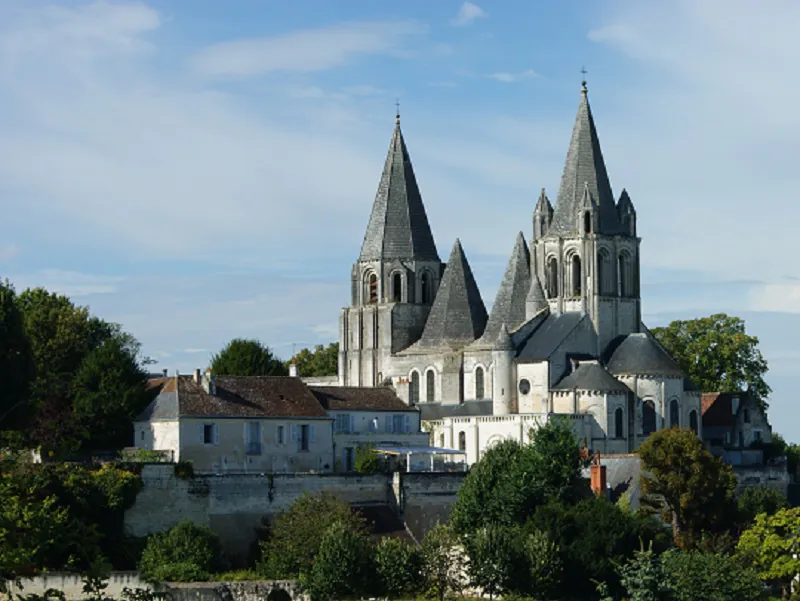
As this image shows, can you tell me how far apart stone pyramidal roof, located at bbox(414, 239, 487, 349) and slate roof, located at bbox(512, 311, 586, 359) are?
5603mm

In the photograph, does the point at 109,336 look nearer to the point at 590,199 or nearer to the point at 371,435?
the point at 371,435

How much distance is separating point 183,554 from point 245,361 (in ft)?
95.9

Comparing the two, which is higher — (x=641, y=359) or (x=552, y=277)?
(x=552, y=277)

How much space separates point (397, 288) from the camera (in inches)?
3263

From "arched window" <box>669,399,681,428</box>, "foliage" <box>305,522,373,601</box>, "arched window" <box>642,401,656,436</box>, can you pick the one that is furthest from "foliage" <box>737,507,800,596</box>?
"arched window" <box>669,399,681,428</box>

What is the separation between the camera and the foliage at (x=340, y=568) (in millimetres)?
40750

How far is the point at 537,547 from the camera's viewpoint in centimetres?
4388

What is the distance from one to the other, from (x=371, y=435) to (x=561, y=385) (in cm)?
1161

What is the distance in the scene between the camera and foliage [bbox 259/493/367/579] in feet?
143

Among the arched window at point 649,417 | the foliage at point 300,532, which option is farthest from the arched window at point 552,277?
the foliage at point 300,532

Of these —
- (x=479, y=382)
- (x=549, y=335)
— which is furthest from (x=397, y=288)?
(x=549, y=335)

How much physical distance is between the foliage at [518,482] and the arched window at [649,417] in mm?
18707

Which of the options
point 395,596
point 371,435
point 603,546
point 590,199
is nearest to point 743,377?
point 590,199

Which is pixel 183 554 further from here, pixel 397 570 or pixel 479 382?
pixel 479 382
